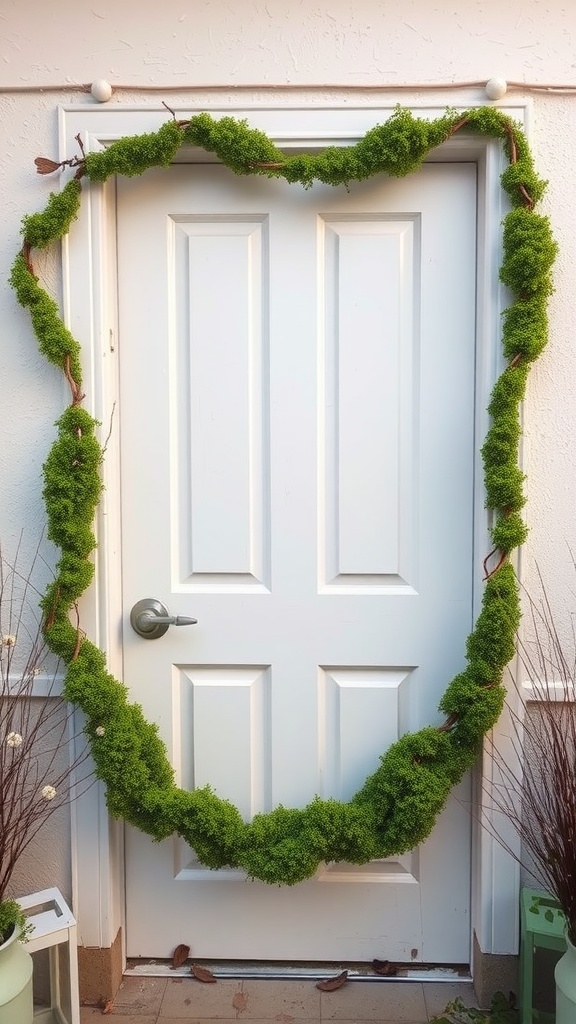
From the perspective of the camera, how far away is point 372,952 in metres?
2.20

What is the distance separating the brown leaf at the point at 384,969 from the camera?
217 cm

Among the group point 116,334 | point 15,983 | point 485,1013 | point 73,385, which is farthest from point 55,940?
point 116,334

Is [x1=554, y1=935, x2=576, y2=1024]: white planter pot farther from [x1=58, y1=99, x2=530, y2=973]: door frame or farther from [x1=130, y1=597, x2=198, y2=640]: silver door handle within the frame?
Answer: [x1=130, y1=597, x2=198, y2=640]: silver door handle

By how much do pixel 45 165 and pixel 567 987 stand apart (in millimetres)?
2377

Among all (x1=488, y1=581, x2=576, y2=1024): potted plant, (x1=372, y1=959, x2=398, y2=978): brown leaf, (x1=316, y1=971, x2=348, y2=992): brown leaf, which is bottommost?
(x1=316, y1=971, x2=348, y2=992): brown leaf

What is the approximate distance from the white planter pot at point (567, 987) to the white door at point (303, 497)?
43cm

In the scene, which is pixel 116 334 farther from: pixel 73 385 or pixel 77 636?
pixel 77 636

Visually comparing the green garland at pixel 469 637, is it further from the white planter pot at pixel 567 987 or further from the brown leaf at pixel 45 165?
the white planter pot at pixel 567 987

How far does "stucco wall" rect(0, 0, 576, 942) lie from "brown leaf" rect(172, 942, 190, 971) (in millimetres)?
1524

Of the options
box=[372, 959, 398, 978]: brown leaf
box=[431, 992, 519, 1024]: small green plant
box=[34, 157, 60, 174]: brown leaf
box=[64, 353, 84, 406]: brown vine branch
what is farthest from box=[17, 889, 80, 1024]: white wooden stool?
box=[34, 157, 60, 174]: brown leaf

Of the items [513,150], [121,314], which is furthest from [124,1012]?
[513,150]

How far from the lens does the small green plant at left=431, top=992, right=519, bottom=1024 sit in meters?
1.98

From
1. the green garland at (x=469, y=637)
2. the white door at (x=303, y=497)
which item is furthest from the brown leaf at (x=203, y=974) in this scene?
the green garland at (x=469, y=637)

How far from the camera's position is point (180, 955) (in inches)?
86.6
